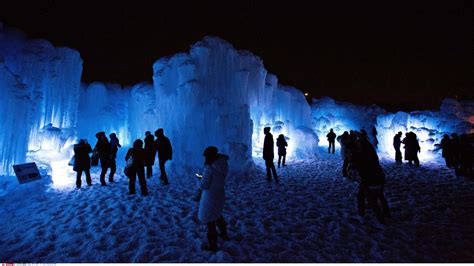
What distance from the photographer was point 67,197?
7516 mm

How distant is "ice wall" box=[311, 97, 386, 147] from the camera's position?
81.3 ft

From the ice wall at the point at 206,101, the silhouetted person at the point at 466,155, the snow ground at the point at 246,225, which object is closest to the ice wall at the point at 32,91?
the snow ground at the point at 246,225

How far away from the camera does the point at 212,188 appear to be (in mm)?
4070

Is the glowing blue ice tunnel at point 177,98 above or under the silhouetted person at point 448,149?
above

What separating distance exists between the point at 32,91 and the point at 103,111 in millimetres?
7308

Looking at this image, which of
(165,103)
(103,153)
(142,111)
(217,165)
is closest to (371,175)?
(217,165)

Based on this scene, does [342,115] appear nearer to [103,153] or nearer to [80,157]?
[103,153]

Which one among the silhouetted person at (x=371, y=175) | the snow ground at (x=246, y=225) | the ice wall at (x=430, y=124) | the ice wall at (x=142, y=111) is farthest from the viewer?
the ice wall at (x=430, y=124)

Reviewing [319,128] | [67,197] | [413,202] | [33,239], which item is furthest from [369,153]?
[319,128]

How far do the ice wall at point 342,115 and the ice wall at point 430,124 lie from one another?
4.05m

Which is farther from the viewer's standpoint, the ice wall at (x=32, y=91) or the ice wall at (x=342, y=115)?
the ice wall at (x=342, y=115)

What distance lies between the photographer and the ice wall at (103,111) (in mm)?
18219

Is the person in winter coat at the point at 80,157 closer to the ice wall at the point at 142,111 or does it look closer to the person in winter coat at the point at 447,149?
the ice wall at the point at 142,111

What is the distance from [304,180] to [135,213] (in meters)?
6.03
